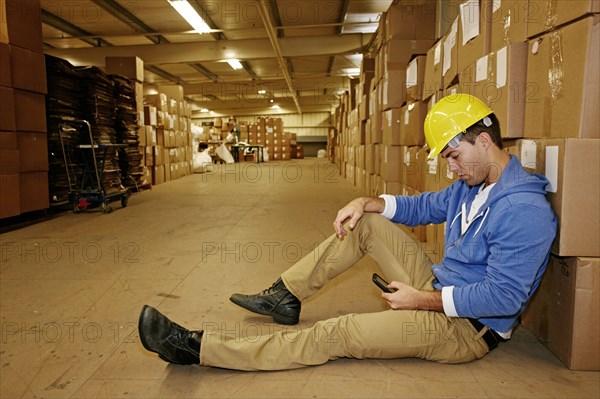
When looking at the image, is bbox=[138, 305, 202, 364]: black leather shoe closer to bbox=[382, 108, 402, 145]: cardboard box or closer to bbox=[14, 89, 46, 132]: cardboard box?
bbox=[382, 108, 402, 145]: cardboard box

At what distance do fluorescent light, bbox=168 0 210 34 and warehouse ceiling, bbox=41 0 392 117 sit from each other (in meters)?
0.17

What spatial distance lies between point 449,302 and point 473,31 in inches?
67.4

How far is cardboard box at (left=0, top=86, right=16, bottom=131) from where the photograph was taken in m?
4.18

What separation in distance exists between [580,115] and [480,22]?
1081 mm

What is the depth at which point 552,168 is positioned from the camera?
1.56 metres

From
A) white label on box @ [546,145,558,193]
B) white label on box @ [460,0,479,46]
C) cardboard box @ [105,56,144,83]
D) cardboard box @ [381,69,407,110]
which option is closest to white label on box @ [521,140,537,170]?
white label on box @ [546,145,558,193]

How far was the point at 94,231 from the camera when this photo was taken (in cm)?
425

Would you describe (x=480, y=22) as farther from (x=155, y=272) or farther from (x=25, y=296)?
(x=25, y=296)

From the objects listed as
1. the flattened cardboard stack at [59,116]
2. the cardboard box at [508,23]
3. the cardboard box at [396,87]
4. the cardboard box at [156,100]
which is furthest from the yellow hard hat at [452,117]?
the cardboard box at [156,100]

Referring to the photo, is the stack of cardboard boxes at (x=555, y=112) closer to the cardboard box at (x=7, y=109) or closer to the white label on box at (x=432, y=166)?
the white label on box at (x=432, y=166)

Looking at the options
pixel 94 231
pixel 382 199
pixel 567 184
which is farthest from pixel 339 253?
pixel 94 231

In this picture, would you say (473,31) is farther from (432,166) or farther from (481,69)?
(432,166)

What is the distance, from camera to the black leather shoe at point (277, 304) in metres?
1.93

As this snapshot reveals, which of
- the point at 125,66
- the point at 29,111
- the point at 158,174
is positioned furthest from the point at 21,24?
the point at 158,174
